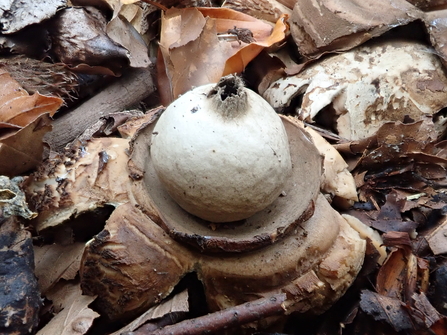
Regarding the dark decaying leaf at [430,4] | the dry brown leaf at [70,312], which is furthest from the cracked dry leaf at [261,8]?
the dry brown leaf at [70,312]

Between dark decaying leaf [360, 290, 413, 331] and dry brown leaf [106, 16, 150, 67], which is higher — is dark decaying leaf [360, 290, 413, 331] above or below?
below

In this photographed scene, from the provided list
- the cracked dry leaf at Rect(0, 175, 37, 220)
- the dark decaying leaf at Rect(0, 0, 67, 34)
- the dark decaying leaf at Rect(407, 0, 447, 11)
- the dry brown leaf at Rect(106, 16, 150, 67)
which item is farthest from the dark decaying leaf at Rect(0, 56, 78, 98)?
the dark decaying leaf at Rect(407, 0, 447, 11)

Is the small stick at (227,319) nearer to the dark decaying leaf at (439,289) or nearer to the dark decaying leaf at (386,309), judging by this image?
the dark decaying leaf at (386,309)

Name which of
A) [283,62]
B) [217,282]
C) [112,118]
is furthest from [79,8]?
[217,282]

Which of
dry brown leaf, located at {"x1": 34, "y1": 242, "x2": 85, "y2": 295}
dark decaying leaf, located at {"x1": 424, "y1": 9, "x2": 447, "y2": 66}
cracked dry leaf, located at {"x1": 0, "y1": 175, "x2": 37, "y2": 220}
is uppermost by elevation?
dark decaying leaf, located at {"x1": 424, "y1": 9, "x2": 447, "y2": 66}

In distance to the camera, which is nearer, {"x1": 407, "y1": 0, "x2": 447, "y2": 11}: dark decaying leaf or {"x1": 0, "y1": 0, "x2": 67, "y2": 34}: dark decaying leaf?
{"x1": 0, "y1": 0, "x2": 67, "y2": 34}: dark decaying leaf

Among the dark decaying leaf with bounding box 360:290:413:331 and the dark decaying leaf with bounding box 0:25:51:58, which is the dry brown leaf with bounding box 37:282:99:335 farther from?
the dark decaying leaf with bounding box 0:25:51:58
